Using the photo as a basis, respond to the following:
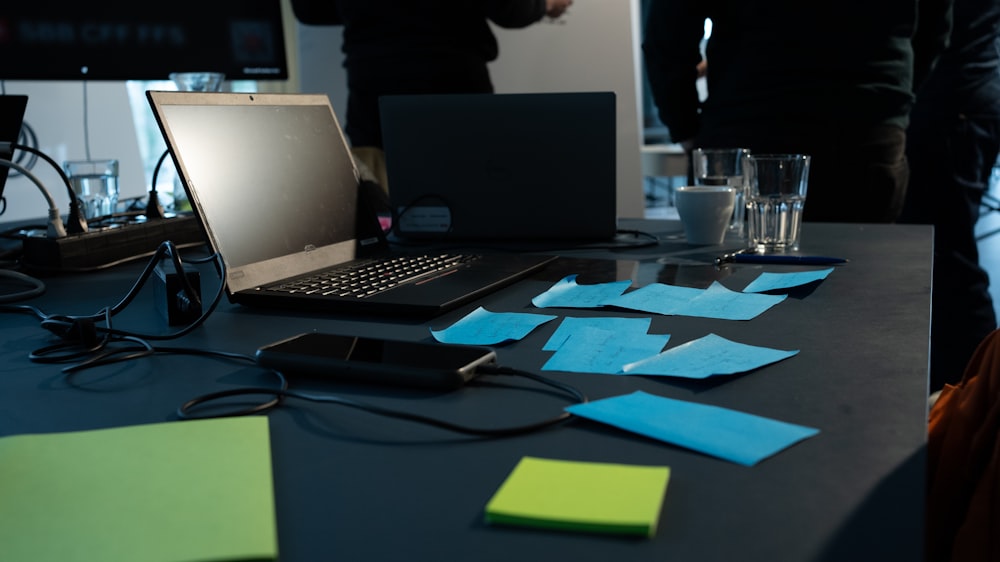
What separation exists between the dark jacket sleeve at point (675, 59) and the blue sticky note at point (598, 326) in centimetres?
117

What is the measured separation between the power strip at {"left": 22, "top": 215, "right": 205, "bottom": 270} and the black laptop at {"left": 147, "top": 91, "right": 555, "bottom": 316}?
7.5 inches

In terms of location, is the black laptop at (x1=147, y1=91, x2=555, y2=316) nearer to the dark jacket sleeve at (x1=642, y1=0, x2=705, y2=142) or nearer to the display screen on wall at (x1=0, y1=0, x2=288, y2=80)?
the dark jacket sleeve at (x1=642, y1=0, x2=705, y2=142)

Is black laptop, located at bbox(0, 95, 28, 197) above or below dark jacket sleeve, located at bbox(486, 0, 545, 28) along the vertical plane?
below

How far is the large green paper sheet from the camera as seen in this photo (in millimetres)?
404

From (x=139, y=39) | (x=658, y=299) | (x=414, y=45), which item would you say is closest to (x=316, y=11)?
(x=414, y=45)

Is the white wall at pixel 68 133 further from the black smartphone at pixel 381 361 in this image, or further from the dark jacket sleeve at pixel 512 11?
the black smartphone at pixel 381 361

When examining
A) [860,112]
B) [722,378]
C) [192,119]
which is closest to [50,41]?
[192,119]

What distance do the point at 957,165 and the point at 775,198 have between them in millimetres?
1335

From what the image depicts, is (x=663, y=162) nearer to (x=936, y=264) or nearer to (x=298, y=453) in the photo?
(x=936, y=264)

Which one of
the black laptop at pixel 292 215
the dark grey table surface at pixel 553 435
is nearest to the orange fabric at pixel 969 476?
the dark grey table surface at pixel 553 435

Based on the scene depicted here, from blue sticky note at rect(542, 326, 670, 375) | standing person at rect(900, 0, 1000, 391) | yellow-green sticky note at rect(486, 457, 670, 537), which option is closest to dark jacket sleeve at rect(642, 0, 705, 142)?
standing person at rect(900, 0, 1000, 391)

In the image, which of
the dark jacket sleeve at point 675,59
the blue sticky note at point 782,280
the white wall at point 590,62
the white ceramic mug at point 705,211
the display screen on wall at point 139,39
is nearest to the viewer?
the blue sticky note at point 782,280

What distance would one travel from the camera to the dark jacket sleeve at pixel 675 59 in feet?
5.95

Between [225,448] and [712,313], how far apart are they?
1.69 feet
